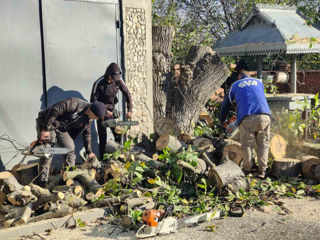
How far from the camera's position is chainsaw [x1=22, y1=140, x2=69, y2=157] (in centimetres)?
643

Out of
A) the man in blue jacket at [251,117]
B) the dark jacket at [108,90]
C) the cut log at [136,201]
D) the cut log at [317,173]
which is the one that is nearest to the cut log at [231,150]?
the man in blue jacket at [251,117]

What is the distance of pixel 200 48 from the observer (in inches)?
396

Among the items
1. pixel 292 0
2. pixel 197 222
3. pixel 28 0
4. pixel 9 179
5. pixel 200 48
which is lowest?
pixel 197 222

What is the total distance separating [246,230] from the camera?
5.41 meters

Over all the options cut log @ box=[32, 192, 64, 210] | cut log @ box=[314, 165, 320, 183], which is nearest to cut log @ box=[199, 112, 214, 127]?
cut log @ box=[314, 165, 320, 183]

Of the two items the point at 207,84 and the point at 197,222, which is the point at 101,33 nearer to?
the point at 207,84

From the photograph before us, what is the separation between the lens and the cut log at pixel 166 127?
28.9 ft

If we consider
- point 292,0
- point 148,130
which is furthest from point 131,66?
point 292,0

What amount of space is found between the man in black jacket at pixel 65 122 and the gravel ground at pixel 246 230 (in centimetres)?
169

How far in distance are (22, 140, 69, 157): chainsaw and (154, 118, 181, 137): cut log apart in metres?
2.63

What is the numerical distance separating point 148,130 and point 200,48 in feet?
7.68

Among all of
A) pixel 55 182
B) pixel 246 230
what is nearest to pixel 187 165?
pixel 246 230

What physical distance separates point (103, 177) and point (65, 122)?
1.05 meters

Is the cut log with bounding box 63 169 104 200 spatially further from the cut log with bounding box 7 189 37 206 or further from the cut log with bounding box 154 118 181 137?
the cut log with bounding box 154 118 181 137
